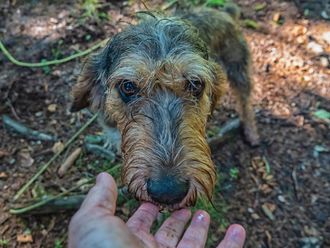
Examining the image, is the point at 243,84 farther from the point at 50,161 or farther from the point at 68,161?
the point at 50,161

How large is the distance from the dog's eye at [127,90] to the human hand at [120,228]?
0.75m

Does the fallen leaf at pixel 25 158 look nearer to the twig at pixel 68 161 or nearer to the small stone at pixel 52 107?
the twig at pixel 68 161

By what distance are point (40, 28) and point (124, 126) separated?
127 inches

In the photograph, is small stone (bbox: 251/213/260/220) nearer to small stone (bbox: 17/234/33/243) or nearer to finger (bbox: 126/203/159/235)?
finger (bbox: 126/203/159/235)

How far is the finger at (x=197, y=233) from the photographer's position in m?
3.86

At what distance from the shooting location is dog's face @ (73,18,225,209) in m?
3.44

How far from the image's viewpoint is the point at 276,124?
239 inches

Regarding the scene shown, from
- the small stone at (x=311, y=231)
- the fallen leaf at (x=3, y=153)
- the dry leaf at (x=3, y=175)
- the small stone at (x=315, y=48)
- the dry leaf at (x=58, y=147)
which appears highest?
the small stone at (x=315, y=48)

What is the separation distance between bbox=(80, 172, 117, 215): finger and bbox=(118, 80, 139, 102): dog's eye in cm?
76

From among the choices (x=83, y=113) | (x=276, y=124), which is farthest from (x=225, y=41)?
(x=83, y=113)

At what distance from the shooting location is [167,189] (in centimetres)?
331

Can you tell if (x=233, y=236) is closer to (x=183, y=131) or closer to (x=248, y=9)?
(x=183, y=131)

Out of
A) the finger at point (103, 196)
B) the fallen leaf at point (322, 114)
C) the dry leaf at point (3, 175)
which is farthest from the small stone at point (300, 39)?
the finger at point (103, 196)

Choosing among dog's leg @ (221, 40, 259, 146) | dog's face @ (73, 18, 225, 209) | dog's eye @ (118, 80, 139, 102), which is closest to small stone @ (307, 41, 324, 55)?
dog's leg @ (221, 40, 259, 146)
